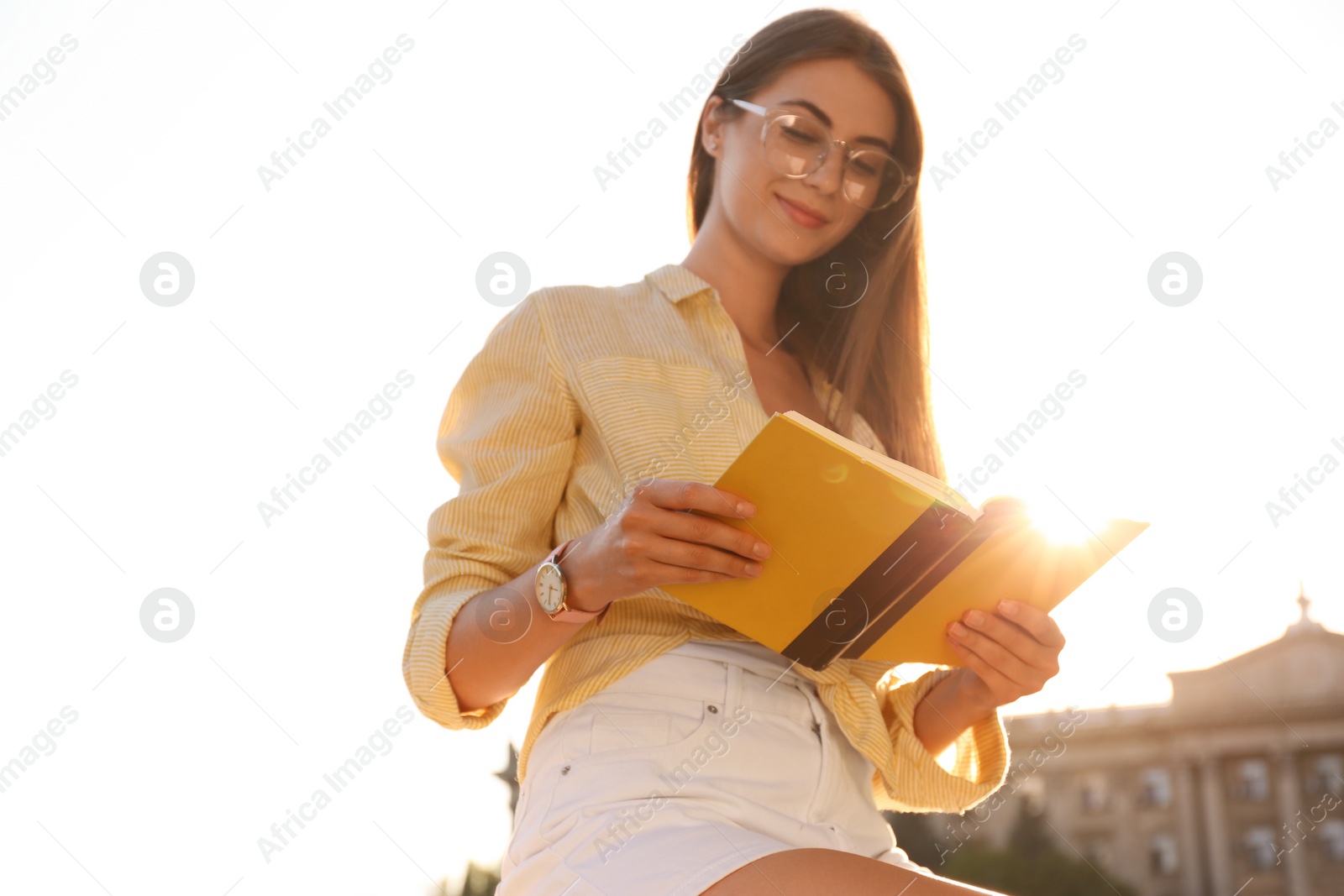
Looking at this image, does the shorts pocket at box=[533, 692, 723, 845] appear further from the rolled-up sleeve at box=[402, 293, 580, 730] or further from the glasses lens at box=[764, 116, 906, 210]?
the glasses lens at box=[764, 116, 906, 210]

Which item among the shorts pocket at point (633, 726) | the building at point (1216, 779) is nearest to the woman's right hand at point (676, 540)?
the shorts pocket at point (633, 726)

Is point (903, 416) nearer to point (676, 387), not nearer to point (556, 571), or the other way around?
point (676, 387)

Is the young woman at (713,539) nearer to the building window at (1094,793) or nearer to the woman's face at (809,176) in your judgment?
the woman's face at (809,176)

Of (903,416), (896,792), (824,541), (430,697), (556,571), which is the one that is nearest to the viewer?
(824,541)

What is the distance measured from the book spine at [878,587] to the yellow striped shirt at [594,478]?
155 millimetres

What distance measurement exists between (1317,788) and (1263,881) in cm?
322

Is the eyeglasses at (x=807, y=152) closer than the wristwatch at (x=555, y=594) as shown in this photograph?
No

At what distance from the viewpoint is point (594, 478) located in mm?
1786

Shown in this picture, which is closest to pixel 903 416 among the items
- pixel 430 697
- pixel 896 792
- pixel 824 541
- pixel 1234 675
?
pixel 896 792

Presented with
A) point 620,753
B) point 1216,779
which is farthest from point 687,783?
point 1216,779

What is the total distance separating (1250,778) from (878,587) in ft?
124

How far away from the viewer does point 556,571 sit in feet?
4.81

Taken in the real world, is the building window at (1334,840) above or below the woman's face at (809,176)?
above

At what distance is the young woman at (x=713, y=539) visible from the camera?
1.36m
